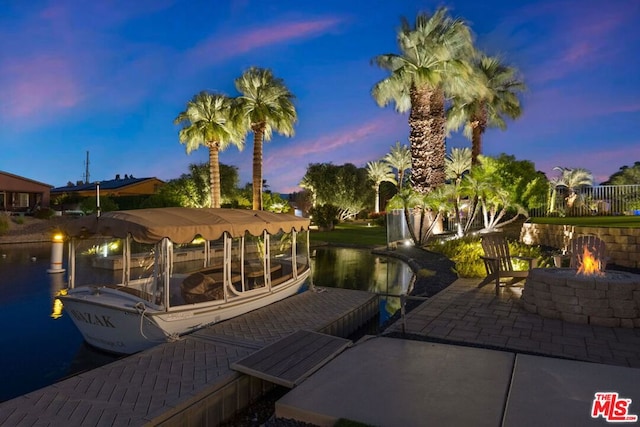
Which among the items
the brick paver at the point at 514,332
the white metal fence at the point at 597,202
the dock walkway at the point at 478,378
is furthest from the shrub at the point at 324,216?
the dock walkway at the point at 478,378

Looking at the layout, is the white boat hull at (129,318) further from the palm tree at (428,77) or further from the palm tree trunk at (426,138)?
the palm tree at (428,77)

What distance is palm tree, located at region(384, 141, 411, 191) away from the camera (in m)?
61.1

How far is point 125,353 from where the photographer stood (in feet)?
24.6

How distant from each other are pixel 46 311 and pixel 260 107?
61.5ft

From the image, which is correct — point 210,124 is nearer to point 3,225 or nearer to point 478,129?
point 3,225

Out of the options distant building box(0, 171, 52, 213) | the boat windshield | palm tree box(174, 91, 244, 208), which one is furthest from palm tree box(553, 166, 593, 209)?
distant building box(0, 171, 52, 213)

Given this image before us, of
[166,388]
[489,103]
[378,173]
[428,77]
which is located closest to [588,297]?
[166,388]

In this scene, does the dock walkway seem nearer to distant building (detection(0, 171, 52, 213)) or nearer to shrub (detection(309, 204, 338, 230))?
shrub (detection(309, 204, 338, 230))

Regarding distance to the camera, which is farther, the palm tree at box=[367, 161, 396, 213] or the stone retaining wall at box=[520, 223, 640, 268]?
the palm tree at box=[367, 161, 396, 213]

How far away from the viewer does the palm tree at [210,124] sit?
2869 cm

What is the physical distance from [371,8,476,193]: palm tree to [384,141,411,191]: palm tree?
125 feet

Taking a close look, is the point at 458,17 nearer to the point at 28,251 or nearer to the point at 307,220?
the point at 307,220

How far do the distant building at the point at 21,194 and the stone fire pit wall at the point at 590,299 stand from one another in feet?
155

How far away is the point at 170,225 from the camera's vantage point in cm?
702
